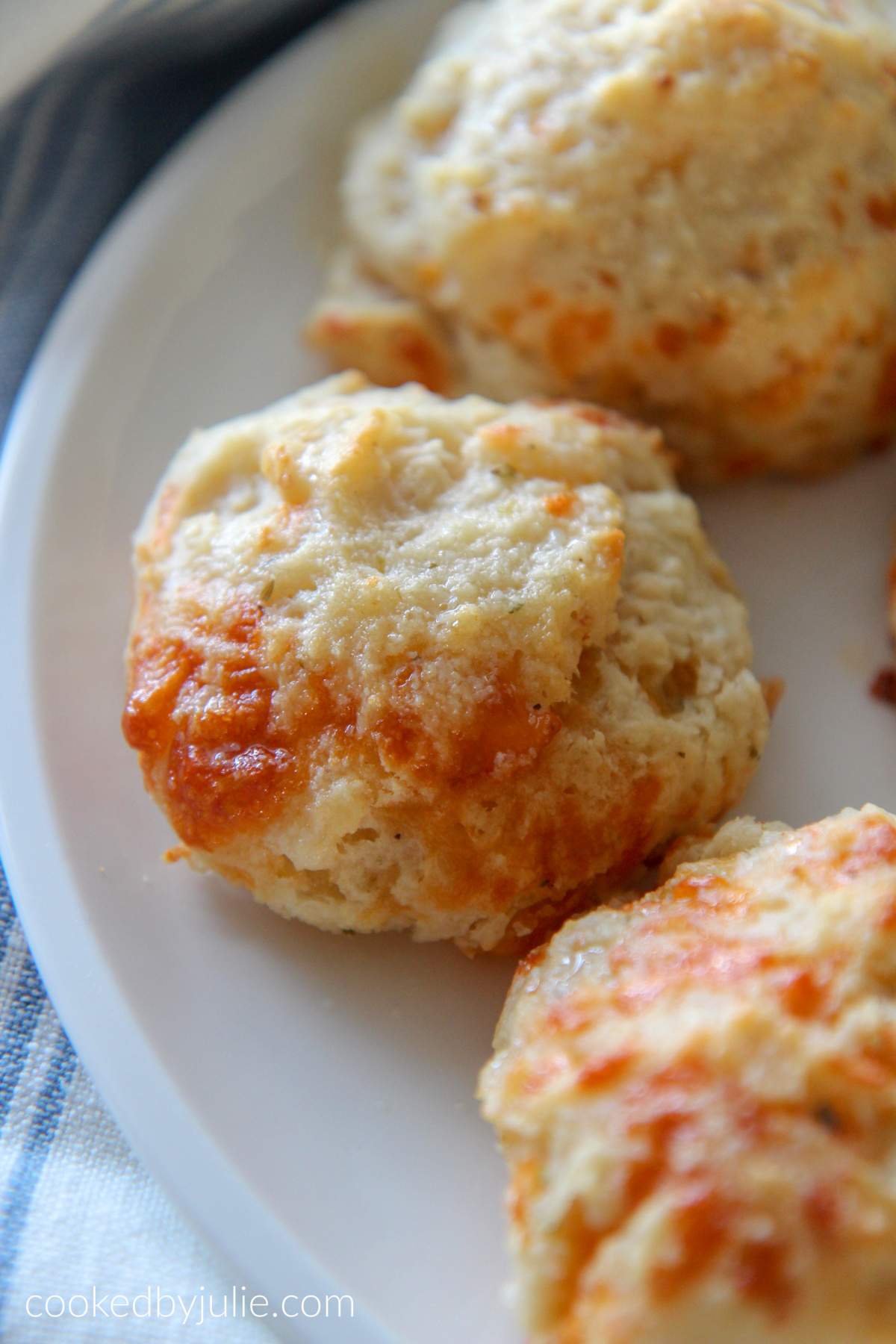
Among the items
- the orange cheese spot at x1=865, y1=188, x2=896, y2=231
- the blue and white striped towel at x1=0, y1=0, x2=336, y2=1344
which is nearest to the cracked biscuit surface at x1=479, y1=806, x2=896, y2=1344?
the blue and white striped towel at x1=0, y1=0, x2=336, y2=1344

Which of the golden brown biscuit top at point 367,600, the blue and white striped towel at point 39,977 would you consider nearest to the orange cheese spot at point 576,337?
the golden brown biscuit top at point 367,600

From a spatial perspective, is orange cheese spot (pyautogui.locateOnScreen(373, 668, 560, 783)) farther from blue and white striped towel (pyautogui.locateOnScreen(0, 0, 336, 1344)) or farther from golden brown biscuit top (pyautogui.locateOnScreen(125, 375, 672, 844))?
blue and white striped towel (pyautogui.locateOnScreen(0, 0, 336, 1344))

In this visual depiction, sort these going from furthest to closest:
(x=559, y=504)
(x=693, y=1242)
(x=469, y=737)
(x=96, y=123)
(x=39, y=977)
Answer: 1. (x=96, y=123)
2. (x=39, y=977)
3. (x=559, y=504)
4. (x=469, y=737)
5. (x=693, y=1242)

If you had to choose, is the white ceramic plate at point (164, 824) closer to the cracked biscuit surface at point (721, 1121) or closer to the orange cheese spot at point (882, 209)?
the cracked biscuit surface at point (721, 1121)

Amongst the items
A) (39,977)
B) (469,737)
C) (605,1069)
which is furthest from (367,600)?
(39,977)

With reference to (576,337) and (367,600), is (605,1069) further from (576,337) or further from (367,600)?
(576,337)

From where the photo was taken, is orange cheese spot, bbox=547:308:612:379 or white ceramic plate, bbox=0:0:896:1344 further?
orange cheese spot, bbox=547:308:612:379
